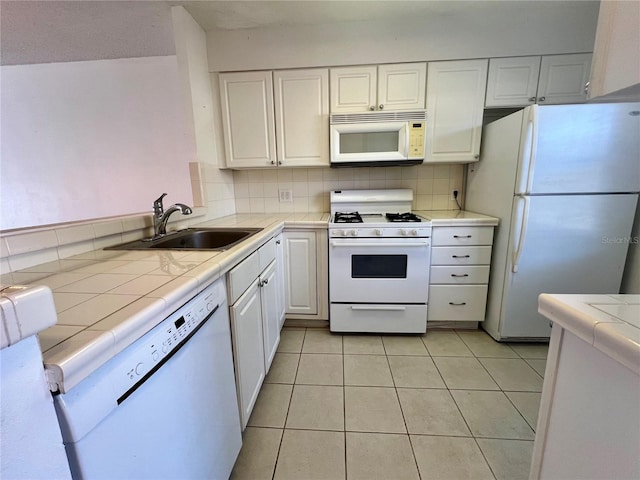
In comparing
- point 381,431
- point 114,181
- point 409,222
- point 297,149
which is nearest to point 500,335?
point 409,222

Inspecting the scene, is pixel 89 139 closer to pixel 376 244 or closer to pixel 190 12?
pixel 190 12

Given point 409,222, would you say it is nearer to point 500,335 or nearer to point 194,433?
point 500,335

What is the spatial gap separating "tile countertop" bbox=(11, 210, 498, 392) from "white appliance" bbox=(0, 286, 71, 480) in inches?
1.8

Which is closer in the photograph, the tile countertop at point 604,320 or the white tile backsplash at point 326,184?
the tile countertop at point 604,320

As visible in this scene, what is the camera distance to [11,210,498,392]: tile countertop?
0.44 m

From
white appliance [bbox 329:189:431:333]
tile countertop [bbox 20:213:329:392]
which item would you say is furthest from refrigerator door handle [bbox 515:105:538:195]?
tile countertop [bbox 20:213:329:392]

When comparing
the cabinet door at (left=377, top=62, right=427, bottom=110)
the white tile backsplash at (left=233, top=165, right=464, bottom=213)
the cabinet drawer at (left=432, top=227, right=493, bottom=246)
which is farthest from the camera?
the white tile backsplash at (left=233, top=165, right=464, bottom=213)

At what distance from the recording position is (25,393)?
0.34m

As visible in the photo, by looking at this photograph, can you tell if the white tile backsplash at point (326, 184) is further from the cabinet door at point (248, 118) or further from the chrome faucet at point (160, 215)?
the chrome faucet at point (160, 215)

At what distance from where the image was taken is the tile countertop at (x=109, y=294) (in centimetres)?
44

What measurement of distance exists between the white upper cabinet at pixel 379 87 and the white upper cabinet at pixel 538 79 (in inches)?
21.8

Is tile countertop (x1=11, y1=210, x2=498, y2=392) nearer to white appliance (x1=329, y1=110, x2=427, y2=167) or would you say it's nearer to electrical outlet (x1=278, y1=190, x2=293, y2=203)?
white appliance (x1=329, y1=110, x2=427, y2=167)

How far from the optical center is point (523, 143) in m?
1.69

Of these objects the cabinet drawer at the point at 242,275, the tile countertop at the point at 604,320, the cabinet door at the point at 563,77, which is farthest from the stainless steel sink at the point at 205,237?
the cabinet door at the point at 563,77
